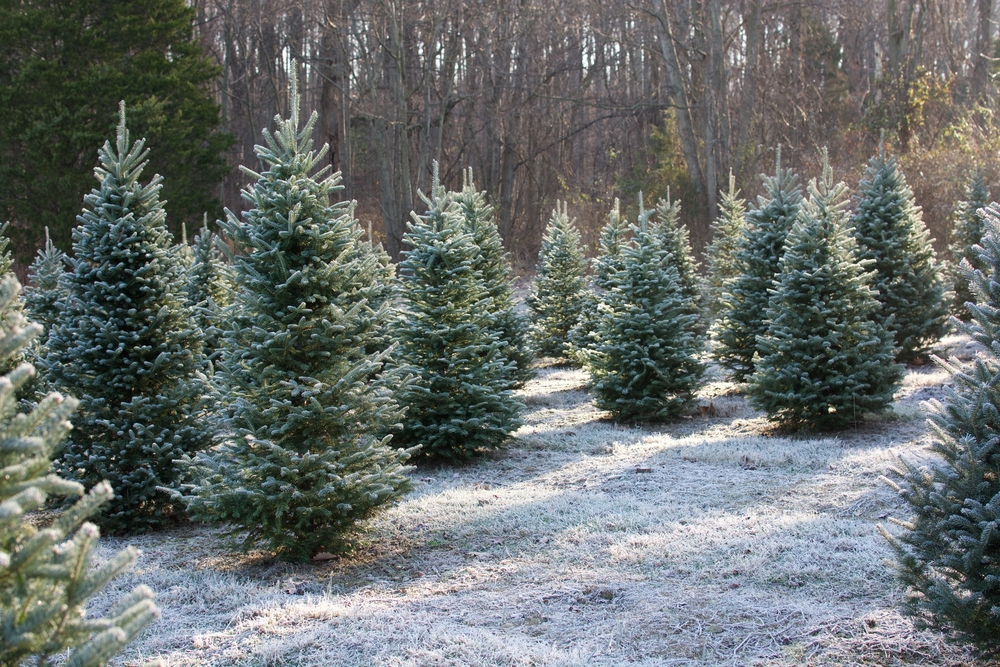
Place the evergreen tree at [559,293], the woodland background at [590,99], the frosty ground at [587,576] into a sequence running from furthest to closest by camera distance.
Answer: the woodland background at [590,99] < the evergreen tree at [559,293] < the frosty ground at [587,576]

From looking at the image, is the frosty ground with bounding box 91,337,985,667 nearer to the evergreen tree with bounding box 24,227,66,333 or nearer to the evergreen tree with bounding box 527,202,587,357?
the evergreen tree with bounding box 24,227,66,333

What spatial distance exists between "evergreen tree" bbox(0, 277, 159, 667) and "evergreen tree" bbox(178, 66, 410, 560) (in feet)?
10.9

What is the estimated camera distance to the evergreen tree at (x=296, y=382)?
565 centimetres

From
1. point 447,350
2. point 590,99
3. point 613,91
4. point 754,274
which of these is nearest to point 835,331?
point 754,274

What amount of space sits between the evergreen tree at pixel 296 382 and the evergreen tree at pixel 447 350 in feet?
9.49

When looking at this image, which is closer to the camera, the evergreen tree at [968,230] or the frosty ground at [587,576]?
the frosty ground at [587,576]

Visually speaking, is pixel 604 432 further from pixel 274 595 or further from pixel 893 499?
pixel 274 595

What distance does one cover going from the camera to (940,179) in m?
18.9

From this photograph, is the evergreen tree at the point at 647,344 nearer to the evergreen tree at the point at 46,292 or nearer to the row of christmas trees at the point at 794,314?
the row of christmas trees at the point at 794,314

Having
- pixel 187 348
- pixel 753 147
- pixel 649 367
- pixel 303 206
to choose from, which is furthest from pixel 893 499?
pixel 753 147

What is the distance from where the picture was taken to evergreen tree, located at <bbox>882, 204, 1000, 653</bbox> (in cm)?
347

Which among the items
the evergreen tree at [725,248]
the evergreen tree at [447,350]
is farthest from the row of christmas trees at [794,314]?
the evergreen tree at [725,248]

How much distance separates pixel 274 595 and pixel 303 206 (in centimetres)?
261

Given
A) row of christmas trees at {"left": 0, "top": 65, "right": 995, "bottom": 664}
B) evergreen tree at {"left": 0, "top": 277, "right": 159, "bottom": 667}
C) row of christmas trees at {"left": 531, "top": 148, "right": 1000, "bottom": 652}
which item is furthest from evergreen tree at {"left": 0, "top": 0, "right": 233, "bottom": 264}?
evergreen tree at {"left": 0, "top": 277, "right": 159, "bottom": 667}
